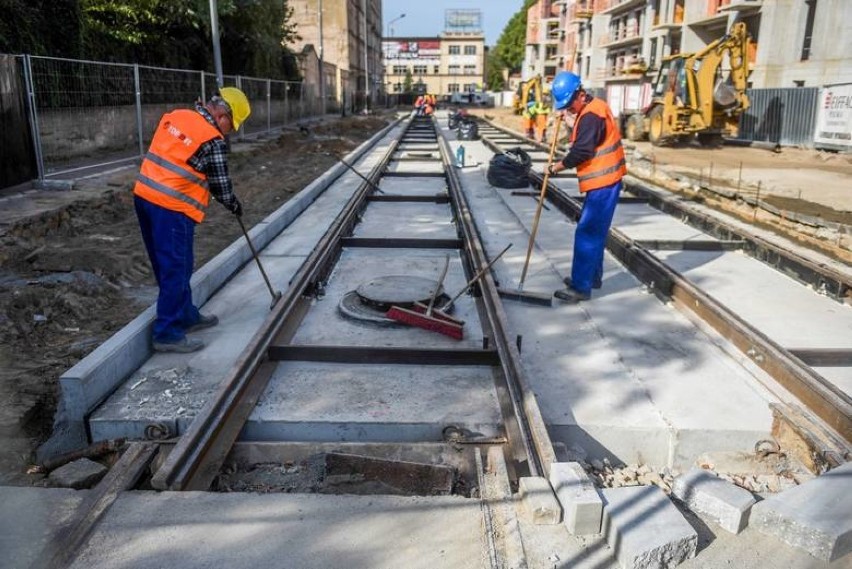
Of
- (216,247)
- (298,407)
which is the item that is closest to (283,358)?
(298,407)

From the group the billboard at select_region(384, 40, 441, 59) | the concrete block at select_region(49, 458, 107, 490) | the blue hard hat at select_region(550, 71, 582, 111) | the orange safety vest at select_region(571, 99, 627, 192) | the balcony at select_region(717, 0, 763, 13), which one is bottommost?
the concrete block at select_region(49, 458, 107, 490)

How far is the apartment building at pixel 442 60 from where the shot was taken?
4626 inches

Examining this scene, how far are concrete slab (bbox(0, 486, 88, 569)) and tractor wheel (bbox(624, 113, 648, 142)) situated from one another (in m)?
25.5

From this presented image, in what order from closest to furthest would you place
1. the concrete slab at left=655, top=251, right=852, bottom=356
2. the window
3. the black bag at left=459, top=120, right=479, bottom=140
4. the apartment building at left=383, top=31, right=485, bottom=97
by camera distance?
the concrete slab at left=655, top=251, right=852, bottom=356 < the black bag at left=459, top=120, right=479, bottom=140 < the window < the apartment building at left=383, top=31, right=485, bottom=97

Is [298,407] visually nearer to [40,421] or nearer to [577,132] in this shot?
[40,421]

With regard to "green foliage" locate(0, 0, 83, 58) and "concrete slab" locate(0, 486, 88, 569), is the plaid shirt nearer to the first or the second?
"concrete slab" locate(0, 486, 88, 569)

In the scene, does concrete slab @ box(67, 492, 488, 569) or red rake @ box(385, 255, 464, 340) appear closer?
concrete slab @ box(67, 492, 488, 569)

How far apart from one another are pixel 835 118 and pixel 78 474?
77.6 ft

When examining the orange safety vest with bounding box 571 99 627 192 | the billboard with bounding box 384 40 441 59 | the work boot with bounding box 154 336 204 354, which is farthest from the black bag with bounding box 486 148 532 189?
the billboard with bounding box 384 40 441 59

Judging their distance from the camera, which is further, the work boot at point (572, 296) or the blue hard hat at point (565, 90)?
the work boot at point (572, 296)

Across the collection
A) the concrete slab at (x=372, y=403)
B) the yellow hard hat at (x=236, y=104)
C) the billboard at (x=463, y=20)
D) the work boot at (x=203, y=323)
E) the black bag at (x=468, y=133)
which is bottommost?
the concrete slab at (x=372, y=403)

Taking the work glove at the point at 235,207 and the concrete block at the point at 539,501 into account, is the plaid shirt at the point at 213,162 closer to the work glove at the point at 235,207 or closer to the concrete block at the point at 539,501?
the work glove at the point at 235,207

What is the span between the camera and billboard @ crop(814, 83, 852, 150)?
67.4 feet

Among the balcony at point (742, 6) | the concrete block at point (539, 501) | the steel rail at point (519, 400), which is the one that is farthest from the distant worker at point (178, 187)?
the balcony at point (742, 6)
